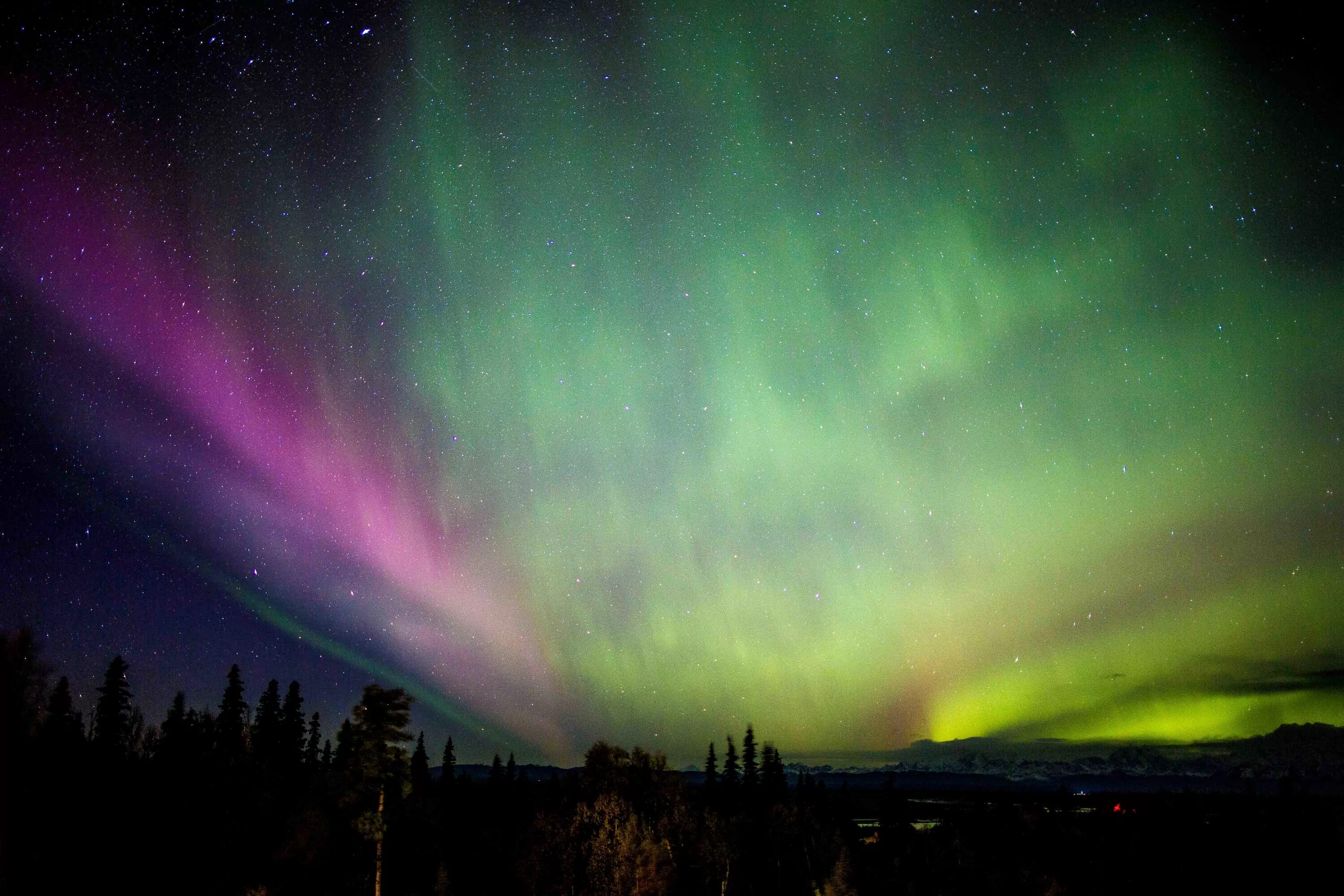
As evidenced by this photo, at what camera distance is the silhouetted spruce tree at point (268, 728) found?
9025cm

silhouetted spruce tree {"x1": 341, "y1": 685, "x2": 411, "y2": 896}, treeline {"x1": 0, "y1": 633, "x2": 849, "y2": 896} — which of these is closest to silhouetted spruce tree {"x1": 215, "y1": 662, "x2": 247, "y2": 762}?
treeline {"x1": 0, "y1": 633, "x2": 849, "y2": 896}

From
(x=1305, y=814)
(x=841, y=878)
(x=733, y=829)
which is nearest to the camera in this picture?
(x=841, y=878)

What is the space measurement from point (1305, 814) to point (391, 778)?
12216cm

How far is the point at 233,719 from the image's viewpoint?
295 feet

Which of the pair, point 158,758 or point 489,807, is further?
point 489,807

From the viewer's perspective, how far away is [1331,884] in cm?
8456

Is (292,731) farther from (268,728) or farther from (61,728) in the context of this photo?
(61,728)

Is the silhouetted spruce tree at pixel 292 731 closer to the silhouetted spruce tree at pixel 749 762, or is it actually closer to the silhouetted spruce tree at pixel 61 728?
the silhouetted spruce tree at pixel 61 728

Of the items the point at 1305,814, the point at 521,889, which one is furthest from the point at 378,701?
the point at 1305,814

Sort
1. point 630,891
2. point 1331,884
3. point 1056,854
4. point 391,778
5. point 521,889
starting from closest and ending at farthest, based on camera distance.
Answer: point 391,778, point 630,891, point 521,889, point 1331,884, point 1056,854

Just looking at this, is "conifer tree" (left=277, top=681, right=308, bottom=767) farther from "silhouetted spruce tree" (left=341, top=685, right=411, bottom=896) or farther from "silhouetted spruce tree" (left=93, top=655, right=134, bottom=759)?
"silhouetted spruce tree" (left=341, top=685, right=411, bottom=896)

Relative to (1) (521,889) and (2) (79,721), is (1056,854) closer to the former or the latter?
(1) (521,889)

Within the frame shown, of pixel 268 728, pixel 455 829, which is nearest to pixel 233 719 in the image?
pixel 268 728

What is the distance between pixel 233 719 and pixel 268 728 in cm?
470
